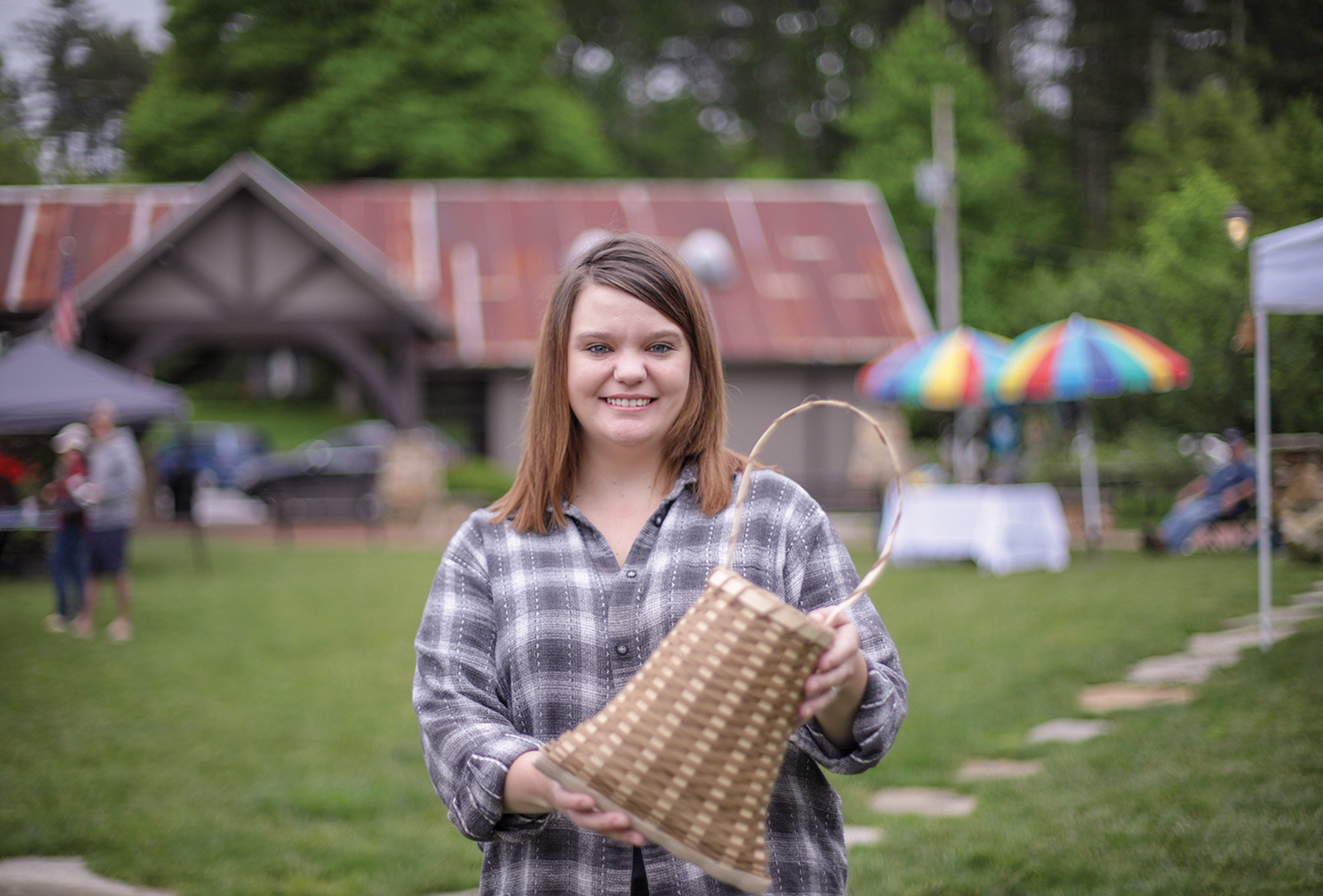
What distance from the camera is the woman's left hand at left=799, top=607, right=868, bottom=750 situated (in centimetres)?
153

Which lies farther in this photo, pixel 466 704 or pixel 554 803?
pixel 466 704

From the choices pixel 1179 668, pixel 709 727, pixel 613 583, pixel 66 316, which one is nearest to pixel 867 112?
pixel 66 316

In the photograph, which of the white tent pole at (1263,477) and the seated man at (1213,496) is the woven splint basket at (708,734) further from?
the seated man at (1213,496)

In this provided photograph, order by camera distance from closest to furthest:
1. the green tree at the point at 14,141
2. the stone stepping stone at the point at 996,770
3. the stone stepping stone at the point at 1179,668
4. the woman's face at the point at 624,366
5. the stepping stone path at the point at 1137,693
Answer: the woman's face at the point at 624,366
the stepping stone path at the point at 1137,693
the stone stepping stone at the point at 996,770
the stone stepping stone at the point at 1179,668
the green tree at the point at 14,141

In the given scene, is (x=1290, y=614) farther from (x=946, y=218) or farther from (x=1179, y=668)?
(x=946, y=218)

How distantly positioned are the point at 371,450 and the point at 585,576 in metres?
21.5

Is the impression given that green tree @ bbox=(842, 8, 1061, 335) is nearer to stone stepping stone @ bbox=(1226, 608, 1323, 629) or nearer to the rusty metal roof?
the rusty metal roof

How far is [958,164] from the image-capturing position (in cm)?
2323

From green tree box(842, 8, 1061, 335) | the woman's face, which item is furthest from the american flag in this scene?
the woman's face

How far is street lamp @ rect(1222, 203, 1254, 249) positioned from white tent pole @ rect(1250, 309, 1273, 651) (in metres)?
0.15

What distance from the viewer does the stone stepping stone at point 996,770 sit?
4.77 metres

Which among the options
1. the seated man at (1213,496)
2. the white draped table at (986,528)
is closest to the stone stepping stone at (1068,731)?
the seated man at (1213,496)

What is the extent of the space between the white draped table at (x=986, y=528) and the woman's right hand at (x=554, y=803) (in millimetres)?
10241

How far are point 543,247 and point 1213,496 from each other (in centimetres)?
1744
